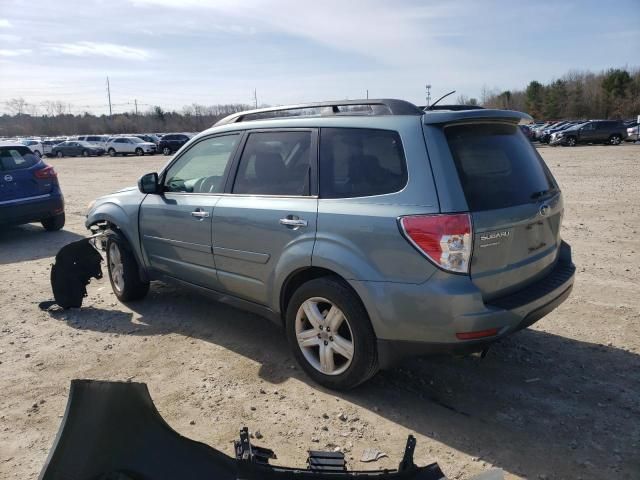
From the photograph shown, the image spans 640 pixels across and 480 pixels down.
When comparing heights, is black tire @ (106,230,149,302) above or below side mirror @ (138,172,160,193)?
below

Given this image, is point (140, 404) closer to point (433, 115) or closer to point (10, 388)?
point (10, 388)

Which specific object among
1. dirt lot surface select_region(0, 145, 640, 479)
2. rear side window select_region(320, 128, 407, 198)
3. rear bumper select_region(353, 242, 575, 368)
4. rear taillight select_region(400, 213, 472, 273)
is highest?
rear side window select_region(320, 128, 407, 198)

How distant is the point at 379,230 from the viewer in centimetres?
312

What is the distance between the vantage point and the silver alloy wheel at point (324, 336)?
346 cm

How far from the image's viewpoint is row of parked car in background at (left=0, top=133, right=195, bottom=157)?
40.2 metres

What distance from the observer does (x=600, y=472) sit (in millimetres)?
2760

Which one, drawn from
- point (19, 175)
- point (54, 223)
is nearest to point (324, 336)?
point (19, 175)

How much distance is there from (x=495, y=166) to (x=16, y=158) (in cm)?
871

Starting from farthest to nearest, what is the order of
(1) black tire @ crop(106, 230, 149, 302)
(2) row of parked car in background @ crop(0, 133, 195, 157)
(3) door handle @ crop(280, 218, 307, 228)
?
(2) row of parked car in background @ crop(0, 133, 195, 157)
(1) black tire @ crop(106, 230, 149, 302)
(3) door handle @ crop(280, 218, 307, 228)

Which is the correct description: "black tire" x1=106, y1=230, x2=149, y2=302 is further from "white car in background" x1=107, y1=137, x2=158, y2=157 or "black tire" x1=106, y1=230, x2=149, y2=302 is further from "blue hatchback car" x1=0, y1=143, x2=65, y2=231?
"white car in background" x1=107, y1=137, x2=158, y2=157

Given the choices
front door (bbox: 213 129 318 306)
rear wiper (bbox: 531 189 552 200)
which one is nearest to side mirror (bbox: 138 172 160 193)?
front door (bbox: 213 129 318 306)

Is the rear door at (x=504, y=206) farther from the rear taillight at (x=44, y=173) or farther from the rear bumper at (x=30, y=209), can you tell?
the rear taillight at (x=44, y=173)

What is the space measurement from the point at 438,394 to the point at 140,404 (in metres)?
2.03

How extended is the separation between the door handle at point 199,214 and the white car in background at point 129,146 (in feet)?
130
